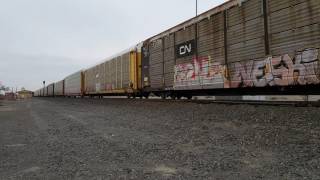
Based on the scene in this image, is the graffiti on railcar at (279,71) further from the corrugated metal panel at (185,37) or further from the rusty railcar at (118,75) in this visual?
the rusty railcar at (118,75)

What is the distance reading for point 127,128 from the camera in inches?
354

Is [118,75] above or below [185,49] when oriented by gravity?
below

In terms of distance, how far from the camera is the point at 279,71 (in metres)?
10.7

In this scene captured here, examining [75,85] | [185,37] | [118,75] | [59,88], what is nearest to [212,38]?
[185,37]

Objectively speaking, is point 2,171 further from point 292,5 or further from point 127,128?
point 292,5

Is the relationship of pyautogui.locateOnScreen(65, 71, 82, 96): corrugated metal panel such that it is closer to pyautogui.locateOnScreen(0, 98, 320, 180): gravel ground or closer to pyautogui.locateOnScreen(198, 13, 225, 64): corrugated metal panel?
pyautogui.locateOnScreen(198, 13, 225, 64): corrugated metal panel

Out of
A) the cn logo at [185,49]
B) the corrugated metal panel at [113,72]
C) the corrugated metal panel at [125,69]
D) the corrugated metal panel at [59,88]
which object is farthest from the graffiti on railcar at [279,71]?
the corrugated metal panel at [59,88]

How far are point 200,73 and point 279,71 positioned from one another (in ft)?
15.1

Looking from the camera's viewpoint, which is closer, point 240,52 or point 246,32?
point 246,32

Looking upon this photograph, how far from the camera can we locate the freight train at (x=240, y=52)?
9.87m

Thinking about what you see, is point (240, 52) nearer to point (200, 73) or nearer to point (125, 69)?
point (200, 73)

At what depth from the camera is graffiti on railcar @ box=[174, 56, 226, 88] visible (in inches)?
537

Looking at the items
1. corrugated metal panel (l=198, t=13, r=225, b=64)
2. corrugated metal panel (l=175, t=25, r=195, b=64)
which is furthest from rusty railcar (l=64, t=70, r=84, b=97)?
corrugated metal panel (l=198, t=13, r=225, b=64)

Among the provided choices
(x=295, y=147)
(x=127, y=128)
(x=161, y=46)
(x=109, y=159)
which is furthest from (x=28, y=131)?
(x=161, y=46)
